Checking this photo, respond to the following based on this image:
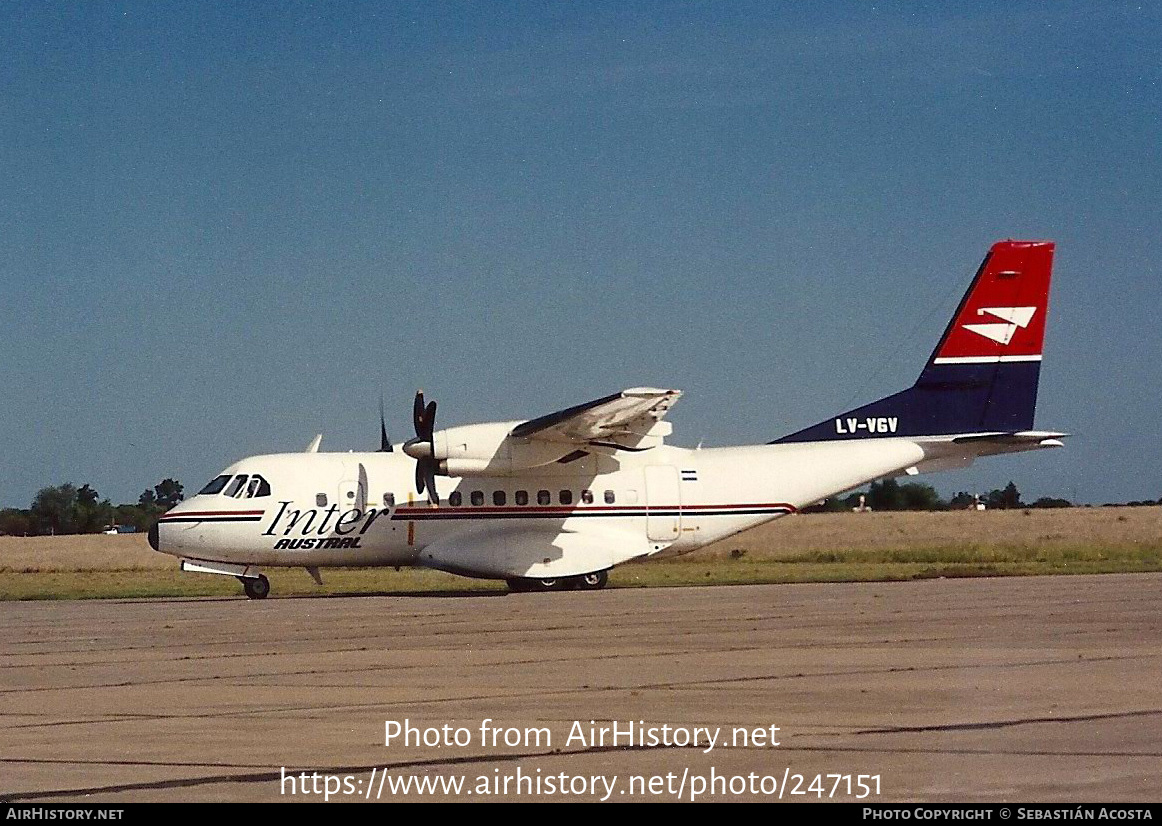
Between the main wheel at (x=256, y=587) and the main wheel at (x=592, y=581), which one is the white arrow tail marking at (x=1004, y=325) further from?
the main wheel at (x=256, y=587)

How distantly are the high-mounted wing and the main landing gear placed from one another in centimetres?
300

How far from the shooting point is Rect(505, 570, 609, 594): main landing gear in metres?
33.9

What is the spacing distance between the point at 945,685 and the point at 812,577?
24.2m

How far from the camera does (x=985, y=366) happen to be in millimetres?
34781

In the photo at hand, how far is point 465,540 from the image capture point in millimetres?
33625

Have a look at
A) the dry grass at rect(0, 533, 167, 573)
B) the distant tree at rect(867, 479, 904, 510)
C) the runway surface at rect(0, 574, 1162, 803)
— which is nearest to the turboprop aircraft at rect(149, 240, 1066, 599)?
the runway surface at rect(0, 574, 1162, 803)

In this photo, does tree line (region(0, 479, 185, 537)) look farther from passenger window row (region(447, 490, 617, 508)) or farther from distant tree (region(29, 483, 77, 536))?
passenger window row (region(447, 490, 617, 508))

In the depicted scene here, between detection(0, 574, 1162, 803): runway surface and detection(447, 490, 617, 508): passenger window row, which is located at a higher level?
detection(447, 490, 617, 508): passenger window row

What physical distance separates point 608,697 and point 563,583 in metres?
21.0

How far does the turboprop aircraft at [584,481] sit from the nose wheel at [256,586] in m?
0.05

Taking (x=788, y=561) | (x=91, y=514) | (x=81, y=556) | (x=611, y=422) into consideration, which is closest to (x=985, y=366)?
(x=611, y=422)
